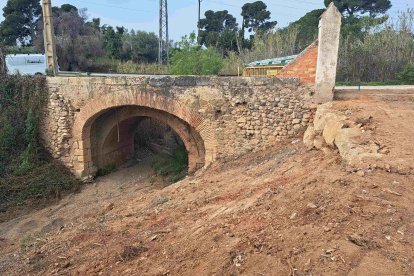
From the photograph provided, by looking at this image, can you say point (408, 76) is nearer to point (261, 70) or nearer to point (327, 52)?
point (261, 70)

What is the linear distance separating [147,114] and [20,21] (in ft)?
98.4

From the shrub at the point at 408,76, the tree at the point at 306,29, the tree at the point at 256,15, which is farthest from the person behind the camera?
the tree at the point at 256,15

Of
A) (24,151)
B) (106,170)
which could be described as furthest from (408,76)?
(24,151)

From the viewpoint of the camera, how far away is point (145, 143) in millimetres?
14172

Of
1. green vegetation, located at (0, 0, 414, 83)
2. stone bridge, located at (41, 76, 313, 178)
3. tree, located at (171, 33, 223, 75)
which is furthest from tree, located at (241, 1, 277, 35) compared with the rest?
stone bridge, located at (41, 76, 313, 178)

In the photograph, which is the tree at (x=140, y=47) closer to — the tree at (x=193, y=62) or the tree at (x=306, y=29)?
the tree at (x=306, y=29)

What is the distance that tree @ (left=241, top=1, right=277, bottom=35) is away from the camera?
40572mm

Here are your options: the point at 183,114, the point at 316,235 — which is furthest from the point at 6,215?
the point at 316,235

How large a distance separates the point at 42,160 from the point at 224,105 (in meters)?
6.10

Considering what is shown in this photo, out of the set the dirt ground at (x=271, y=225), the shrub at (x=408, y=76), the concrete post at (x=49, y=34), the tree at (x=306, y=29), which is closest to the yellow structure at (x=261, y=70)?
the dirt ground at (x=271, y=225)

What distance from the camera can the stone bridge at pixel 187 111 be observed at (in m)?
8.27

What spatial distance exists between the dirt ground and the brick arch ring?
74.3 inches

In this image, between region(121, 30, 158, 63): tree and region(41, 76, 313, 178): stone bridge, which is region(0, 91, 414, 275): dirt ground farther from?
region(121, 30, 158, 63): tree

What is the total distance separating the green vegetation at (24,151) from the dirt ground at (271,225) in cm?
275
